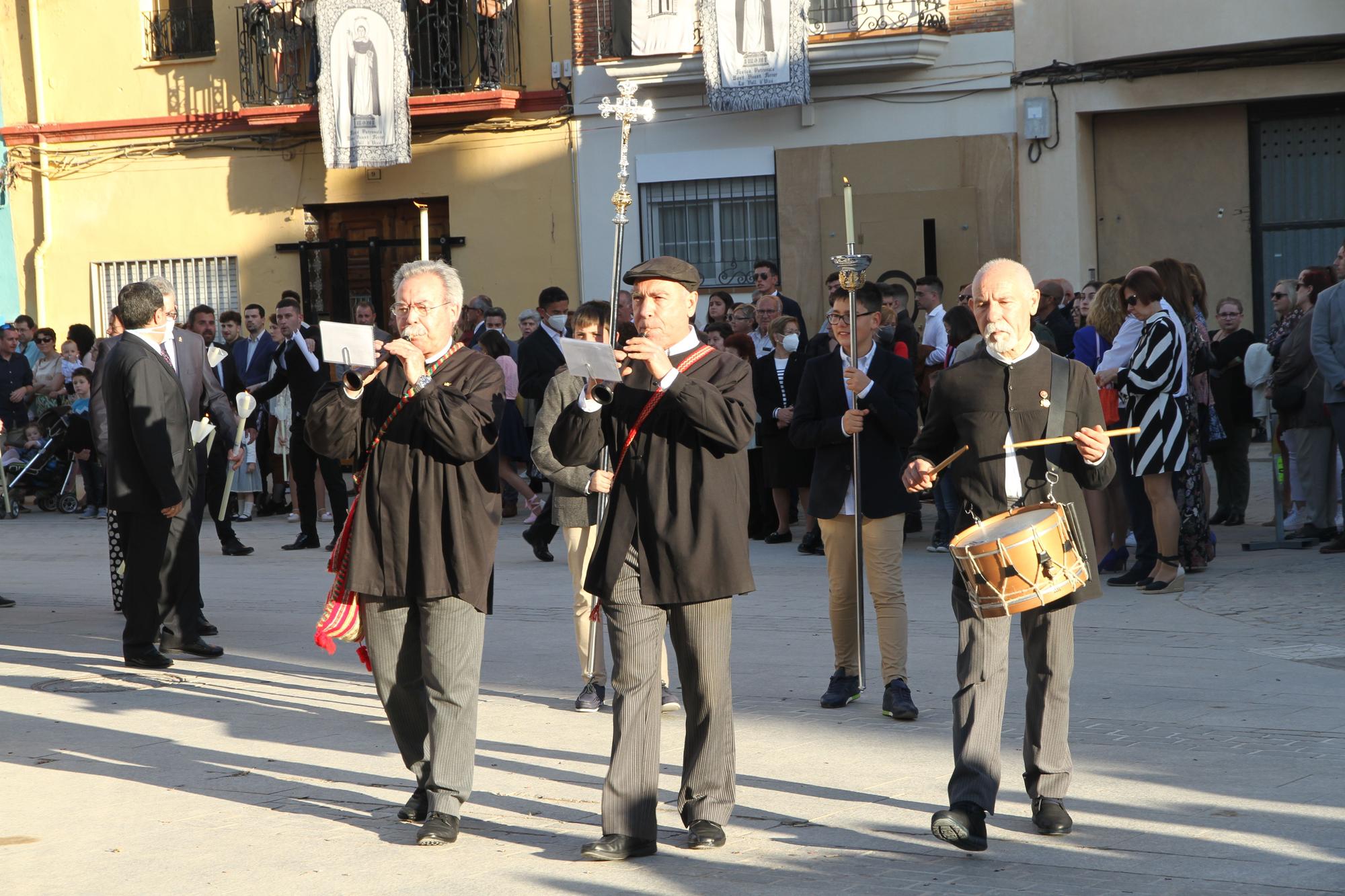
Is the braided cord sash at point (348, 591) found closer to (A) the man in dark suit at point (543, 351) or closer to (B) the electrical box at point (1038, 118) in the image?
(A) the man in dark suit at point (543, 351)

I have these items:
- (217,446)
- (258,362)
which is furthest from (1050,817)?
(258,362)

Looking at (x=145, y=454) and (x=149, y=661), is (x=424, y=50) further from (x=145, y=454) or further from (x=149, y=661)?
(x=149, y=661)

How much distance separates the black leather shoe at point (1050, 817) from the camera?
5797 millimetres

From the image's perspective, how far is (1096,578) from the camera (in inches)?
232

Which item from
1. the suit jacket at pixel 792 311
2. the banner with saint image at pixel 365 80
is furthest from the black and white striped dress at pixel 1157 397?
the banner with saint image at pixel 365 80

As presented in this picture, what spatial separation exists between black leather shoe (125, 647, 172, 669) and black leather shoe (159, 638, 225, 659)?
0.34m

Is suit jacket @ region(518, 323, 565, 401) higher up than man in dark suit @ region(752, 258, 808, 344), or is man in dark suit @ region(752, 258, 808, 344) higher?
man in dark suit @ region(752, 258, 808, 344)

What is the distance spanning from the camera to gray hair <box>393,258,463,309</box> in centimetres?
631

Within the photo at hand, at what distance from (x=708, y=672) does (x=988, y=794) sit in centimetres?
101

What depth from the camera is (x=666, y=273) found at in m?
5.84

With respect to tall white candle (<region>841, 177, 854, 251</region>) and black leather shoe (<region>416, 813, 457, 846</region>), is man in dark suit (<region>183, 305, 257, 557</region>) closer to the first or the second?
tall white candle (<region>841, 177, 854, 251</region>)

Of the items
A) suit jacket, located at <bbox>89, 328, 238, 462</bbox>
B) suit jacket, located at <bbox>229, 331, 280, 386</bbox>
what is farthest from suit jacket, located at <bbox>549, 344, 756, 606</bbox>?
suit jacket, located at <bbox>229, 331, 280, 386</bbox>

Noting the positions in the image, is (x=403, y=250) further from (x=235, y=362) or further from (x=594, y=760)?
(x=594, y=760)

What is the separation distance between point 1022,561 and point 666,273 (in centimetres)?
152
